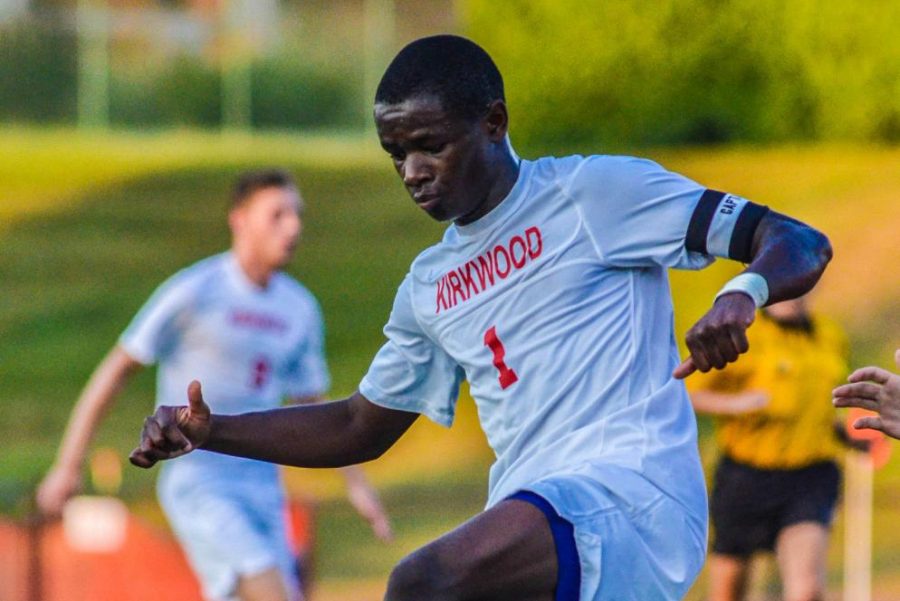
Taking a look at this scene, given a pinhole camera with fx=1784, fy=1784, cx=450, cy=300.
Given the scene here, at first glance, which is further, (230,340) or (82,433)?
(230,340)

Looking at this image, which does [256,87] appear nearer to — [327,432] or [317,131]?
[317,131]

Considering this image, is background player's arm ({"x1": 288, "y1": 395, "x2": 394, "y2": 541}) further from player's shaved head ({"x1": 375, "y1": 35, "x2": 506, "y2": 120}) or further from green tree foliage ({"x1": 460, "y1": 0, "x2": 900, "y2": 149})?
green tree foliage ({"x1": 460, "y1": 0, "x2": 900, "y2": 149})

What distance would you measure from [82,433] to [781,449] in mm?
3500

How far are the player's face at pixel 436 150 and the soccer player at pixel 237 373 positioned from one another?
346 cm

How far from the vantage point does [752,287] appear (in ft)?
12.5

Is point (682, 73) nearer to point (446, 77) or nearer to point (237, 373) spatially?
point (237, 373)

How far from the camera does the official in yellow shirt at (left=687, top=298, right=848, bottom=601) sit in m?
8.85

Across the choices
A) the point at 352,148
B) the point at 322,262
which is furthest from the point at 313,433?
the point at 352,148

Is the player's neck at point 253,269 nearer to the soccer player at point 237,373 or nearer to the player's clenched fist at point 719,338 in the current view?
the soccer player at point 237,373

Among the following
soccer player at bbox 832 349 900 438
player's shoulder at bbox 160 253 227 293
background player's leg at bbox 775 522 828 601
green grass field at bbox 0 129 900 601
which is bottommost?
green grass field at bbox 0 129 900 601

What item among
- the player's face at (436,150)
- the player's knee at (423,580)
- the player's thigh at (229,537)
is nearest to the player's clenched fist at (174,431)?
the player's face at (436,150)

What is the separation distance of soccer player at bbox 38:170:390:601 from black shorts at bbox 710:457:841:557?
6.84 ft

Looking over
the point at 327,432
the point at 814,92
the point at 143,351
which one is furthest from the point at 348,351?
the point at 327,432

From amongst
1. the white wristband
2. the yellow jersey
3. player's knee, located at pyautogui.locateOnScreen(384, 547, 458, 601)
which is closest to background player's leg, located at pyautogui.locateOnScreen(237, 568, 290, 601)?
the yellow jersey
